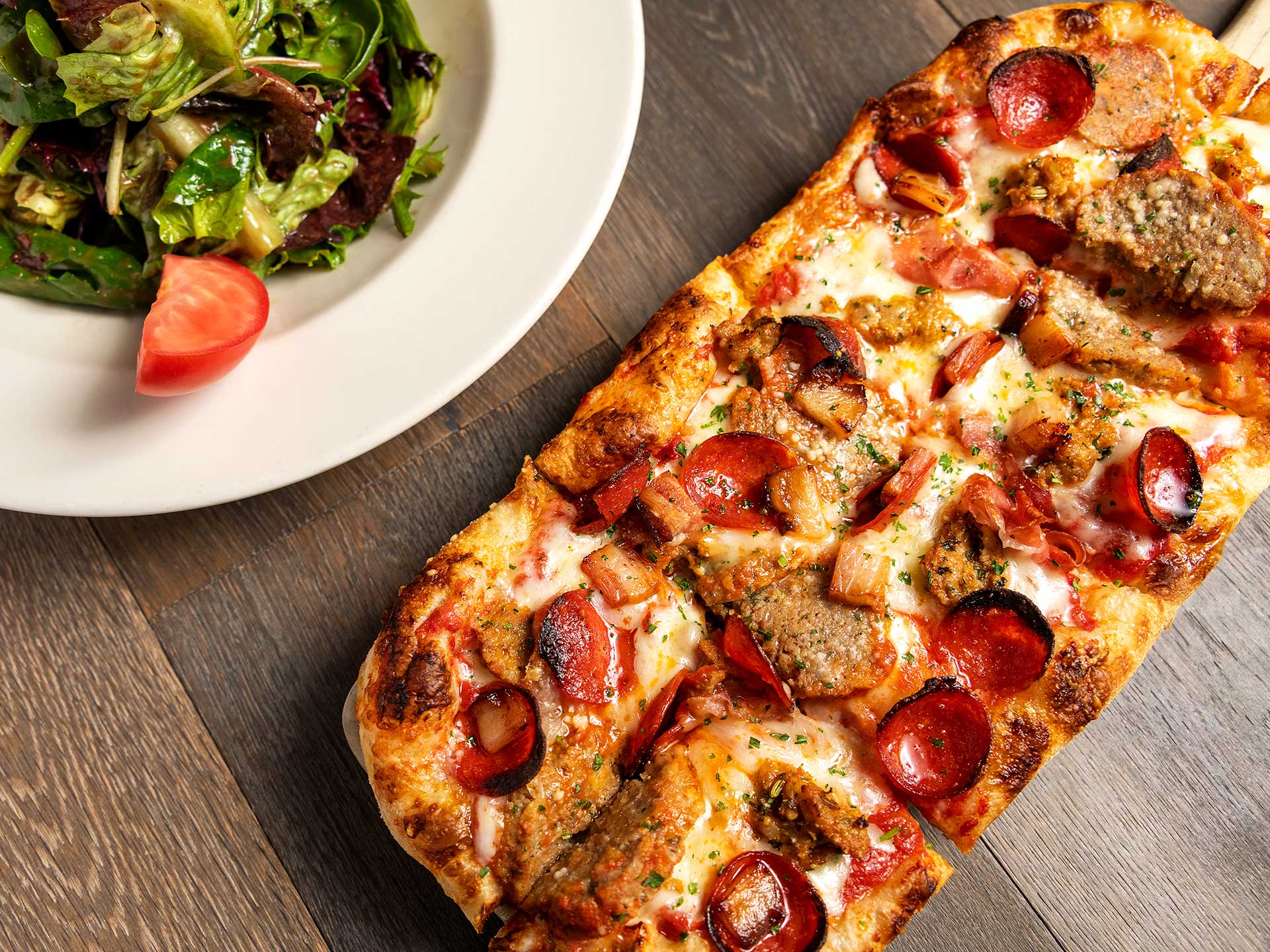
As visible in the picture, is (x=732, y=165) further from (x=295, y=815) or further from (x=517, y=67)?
(x=295, y=815)

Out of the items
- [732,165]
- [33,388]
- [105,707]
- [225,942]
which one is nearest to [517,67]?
[732,165]

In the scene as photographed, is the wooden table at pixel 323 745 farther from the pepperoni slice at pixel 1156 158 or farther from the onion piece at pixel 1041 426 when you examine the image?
the pepperoni slice at pixel 1156 158

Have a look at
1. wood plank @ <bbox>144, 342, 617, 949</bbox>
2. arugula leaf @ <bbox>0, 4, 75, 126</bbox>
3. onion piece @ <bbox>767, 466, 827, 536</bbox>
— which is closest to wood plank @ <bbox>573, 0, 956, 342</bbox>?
wood plank @ <bbox>144, 342, 617, 949</bbox>

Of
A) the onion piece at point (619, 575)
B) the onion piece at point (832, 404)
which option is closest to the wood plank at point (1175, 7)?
the onion piece at point (832, 404)

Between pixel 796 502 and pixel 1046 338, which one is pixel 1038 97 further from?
pixel 796 502

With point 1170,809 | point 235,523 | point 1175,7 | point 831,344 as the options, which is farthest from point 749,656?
point 1175,7

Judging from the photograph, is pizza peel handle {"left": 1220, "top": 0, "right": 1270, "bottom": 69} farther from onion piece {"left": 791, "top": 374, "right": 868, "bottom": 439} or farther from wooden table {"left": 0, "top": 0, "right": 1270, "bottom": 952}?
onion piece {"left": 791, "top": 374, "right": 868, "bottom": 439}
